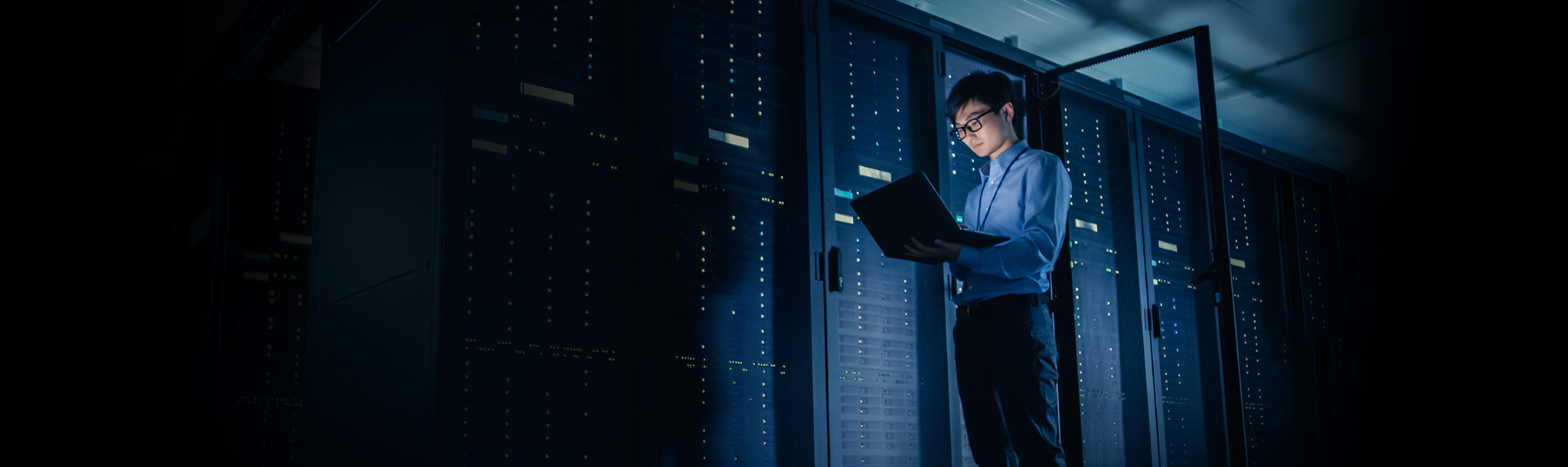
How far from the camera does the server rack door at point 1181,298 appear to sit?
4.23 meters

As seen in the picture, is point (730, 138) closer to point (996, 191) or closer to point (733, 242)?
point (733, 242)

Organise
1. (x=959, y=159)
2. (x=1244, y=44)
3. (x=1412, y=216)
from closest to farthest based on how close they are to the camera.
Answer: (x=959, y=159), (x=1412, y=216), (x=1244, y=44)

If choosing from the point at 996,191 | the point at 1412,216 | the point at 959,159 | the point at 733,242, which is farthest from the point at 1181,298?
the point at 733,242

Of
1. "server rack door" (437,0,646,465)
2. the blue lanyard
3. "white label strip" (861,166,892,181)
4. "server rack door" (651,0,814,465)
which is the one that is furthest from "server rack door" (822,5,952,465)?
"server rack door" (437,0,646,465)

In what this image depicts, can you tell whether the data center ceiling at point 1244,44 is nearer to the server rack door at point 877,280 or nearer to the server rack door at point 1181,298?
the server rack door at point 1181,298

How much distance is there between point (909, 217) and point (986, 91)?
51 centimetres

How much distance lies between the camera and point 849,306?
2.79 m

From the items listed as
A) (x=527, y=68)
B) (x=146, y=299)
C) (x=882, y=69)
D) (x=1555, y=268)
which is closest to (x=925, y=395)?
(x=882, y=69)

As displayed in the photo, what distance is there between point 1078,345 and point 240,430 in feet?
11.9

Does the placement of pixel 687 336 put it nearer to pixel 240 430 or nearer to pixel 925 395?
pixel 925 395

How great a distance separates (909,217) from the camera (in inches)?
86.8

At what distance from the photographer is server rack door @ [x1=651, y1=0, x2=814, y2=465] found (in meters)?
2.35

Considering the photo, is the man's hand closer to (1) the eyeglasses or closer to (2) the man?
(2) the man

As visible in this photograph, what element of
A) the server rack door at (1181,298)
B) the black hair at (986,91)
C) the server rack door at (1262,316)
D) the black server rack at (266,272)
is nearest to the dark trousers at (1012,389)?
the black hair at (986,91)
